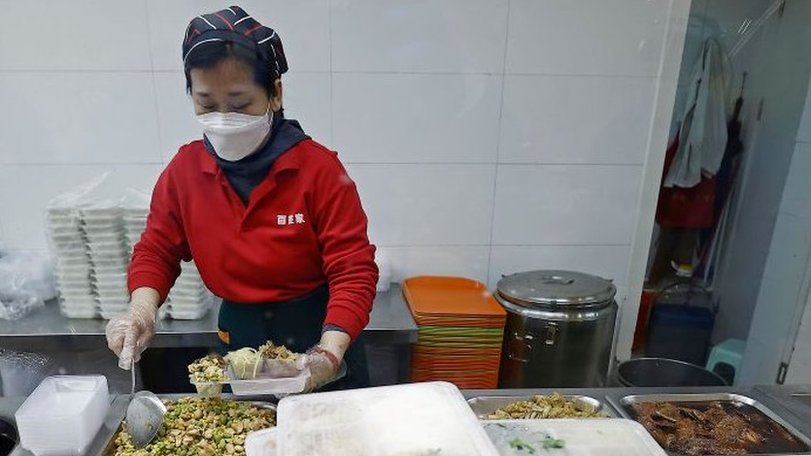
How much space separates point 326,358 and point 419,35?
173cm

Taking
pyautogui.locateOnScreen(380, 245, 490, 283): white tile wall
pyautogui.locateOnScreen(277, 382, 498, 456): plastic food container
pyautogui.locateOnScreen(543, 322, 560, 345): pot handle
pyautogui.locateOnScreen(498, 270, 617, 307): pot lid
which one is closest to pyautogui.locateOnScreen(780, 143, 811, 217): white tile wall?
pyautogui.locateOnScreen(498, 270, 617, 307): pot lid

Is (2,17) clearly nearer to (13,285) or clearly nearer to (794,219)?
(13,285)

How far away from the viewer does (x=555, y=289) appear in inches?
93.5

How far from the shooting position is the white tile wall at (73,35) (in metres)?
2.25

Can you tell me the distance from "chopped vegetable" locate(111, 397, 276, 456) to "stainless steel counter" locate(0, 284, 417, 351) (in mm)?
924

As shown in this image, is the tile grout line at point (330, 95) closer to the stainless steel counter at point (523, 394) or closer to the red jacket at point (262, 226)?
the red jacket at point (262, 226)

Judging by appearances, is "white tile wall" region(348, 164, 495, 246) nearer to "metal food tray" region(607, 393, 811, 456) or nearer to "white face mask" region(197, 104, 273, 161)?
"white face mask" region(197, 104, 273, 161)

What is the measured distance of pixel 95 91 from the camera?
7.72 feet

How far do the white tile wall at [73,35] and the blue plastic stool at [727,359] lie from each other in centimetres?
342

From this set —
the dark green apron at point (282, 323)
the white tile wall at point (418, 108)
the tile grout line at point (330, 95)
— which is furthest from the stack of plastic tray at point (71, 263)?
the tile grout line at point (330, 95)

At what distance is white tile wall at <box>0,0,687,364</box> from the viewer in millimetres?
2322

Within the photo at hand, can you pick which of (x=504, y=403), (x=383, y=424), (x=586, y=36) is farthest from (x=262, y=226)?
(x=586, y=36)

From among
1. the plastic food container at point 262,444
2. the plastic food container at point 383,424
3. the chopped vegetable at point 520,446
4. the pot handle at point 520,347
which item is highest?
the plastic food container at point 383,424

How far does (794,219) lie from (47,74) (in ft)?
12.0
